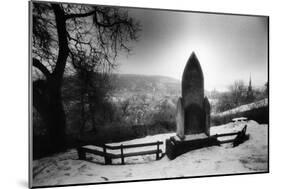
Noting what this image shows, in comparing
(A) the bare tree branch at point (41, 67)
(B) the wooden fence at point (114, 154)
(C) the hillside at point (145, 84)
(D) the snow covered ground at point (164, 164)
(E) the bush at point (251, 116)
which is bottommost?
(D) the snow covered ground at point (164, 164)

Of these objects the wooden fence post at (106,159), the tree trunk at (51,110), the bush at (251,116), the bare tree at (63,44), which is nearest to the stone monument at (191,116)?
the bush at (251,116)

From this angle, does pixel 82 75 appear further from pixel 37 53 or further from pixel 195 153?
pixel 195 153

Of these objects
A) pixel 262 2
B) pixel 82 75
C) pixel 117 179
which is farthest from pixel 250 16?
pixel 117 179

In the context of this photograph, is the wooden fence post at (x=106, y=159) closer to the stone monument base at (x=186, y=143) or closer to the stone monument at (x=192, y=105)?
the stone monument base at (x=186, y=143)

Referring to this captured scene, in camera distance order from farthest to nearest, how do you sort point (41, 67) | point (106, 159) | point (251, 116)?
point (251, 116) < point (106, 159) < point (41, 67)

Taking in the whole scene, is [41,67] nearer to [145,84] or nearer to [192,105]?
[145,84]

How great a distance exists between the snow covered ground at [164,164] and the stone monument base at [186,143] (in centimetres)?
5

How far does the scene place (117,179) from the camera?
3.47 m

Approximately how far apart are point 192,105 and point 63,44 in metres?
1.64

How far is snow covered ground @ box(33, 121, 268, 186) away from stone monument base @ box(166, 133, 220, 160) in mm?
53

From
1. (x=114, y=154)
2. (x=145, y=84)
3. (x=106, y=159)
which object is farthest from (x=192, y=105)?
(x=106, y=159)

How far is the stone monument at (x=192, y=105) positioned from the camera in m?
3.66

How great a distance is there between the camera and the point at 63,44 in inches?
132

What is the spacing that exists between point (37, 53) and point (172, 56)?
1.51 m
